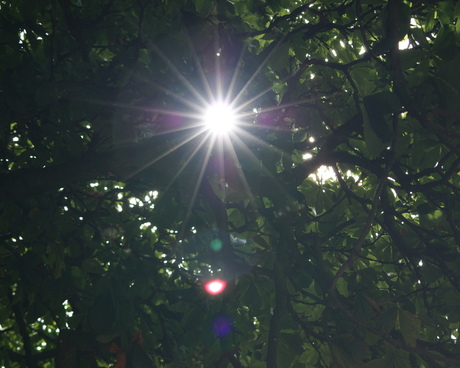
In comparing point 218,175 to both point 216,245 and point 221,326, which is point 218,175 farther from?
point 221,326

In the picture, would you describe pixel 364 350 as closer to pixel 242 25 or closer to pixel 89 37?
pixel 242 25

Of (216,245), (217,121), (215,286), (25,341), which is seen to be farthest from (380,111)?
(25,341)

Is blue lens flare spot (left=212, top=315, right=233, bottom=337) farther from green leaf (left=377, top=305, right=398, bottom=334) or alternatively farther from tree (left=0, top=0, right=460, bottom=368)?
green leaf (left=377, top=305, right=398, bottom=334)

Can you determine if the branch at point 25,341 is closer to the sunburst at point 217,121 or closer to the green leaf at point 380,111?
the sunburst at point 217,121

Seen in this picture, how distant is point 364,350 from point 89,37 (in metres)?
2.94

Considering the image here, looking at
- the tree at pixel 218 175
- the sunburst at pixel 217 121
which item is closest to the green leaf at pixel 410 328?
the tree at pixel 218 175

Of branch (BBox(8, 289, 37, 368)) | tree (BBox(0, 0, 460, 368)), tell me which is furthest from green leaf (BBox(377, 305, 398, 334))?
branch (BBox(8, 289, 37, 368))

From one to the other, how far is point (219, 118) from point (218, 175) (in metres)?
0.78

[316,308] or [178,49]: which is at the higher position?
[178,49]

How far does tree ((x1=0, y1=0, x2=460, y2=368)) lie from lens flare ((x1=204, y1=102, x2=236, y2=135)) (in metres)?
0.06

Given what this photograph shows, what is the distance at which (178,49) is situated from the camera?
331 cm

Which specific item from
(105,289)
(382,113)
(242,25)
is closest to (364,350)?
(382,113)

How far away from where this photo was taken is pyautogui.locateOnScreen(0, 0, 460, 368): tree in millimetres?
2912

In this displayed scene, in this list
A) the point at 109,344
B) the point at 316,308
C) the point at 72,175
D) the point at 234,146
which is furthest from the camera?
the point at 316,308
